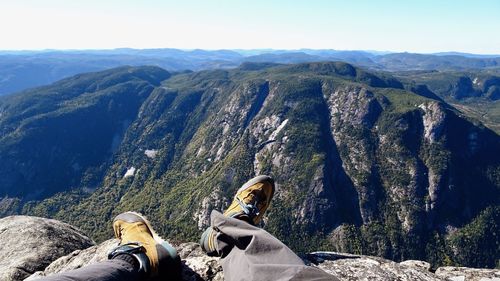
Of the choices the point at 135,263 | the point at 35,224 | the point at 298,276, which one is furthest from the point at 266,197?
the point at 35,224

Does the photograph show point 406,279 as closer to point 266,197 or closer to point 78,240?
point 266,197

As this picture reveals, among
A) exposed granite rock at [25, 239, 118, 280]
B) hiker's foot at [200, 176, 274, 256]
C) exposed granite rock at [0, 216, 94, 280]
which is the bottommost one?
exposed granite rock at [0, 216, 94, 280]

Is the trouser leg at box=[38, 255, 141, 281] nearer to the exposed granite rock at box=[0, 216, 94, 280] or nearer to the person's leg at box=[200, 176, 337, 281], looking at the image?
the person's leg at box=[200, 176, 337, 281]

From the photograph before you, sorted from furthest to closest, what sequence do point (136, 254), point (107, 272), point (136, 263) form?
point (136, 254) → point (136, 263) → point (107, 272)

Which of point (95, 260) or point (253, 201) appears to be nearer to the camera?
point (95, 260)

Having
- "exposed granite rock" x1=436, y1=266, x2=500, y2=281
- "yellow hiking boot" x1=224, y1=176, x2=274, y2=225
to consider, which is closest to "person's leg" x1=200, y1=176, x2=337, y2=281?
"yellow hiking boot" x1=224, y1=176, x2=274, y2=225

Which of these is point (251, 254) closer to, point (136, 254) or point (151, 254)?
point (151, 254)

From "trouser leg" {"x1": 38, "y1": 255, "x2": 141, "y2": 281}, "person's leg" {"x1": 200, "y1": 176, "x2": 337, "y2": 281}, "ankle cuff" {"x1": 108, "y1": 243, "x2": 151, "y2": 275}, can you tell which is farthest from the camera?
"ankle cuff" {"x1": 108, "y1": 243, "x2": 151, "y2": 275}

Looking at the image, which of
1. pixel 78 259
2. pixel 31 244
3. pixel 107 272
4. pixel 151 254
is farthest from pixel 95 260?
pixel 107 272
